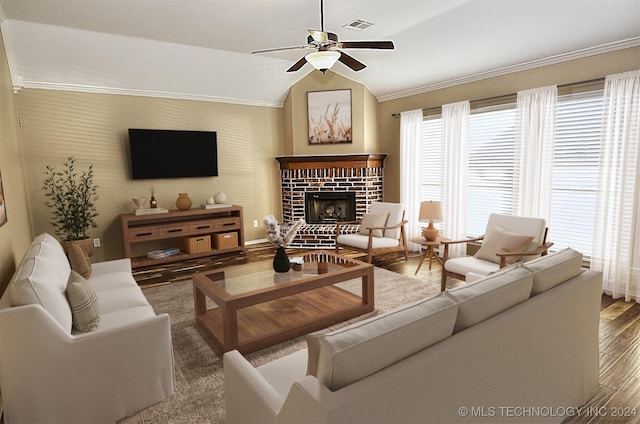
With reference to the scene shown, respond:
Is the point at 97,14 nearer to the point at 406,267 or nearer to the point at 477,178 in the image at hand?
the point at 406,267

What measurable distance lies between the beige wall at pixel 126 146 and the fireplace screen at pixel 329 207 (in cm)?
73

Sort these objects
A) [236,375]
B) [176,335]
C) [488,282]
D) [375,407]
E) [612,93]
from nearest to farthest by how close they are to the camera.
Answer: [375,407], [236,375], [488,282], [176,335], [612,93]

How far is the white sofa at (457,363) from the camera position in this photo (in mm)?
1176

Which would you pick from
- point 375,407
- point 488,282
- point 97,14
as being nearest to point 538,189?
point 488,282

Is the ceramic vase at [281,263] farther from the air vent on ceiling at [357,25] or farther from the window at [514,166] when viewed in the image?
the window at [514,166]

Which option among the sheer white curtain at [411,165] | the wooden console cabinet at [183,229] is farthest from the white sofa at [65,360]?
the sheer white curtain at [411,165]

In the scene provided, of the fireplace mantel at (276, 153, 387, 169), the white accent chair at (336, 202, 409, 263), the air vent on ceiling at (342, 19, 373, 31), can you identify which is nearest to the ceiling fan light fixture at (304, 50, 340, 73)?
the air vent on ceiling at (342, 19, 373, 31)

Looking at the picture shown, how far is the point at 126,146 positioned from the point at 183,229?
1.51 metres

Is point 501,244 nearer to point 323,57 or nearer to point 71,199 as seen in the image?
point 323,57

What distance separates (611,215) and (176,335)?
451 cm

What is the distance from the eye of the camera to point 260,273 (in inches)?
134

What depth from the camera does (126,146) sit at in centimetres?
542

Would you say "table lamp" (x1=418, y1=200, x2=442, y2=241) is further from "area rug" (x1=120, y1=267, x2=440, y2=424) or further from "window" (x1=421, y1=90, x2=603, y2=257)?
"window" (x1=421, y1=90, x2=603, y2=257)

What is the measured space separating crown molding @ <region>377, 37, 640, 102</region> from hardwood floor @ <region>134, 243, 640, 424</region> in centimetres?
263
